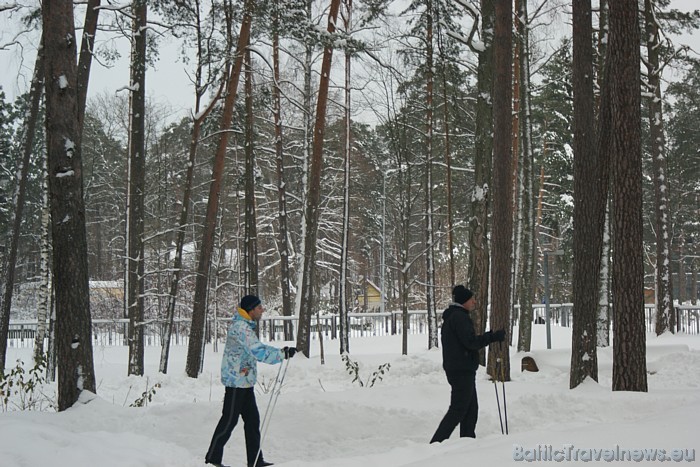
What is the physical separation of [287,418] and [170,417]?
4.86 ft

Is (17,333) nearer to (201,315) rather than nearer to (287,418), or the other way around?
(201,315)

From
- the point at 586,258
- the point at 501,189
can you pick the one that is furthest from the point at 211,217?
the point at 586,258

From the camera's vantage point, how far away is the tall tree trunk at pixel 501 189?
11570mm

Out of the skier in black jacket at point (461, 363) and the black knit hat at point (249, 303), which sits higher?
the black knit hat at point (249, 303)

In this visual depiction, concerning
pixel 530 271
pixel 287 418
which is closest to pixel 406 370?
pixel 530 271

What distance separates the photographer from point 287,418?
8.62 meters

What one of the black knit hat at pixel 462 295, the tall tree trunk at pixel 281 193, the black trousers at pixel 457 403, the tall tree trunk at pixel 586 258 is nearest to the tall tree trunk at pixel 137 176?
the tall tree trunk at pixel 281 193

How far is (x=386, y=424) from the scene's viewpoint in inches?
339

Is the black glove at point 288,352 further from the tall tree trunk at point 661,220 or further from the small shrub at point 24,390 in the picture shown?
the tall tree trunk at point 661,220

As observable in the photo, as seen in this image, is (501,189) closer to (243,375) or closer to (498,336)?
(498,336)

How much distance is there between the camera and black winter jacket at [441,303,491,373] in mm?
6598

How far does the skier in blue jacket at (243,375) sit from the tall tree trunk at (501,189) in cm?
602

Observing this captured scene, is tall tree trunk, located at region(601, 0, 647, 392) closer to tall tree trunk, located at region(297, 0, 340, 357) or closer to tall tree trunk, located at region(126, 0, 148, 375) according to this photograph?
tall tree trunk, located at region(297, 0, 340, 357)

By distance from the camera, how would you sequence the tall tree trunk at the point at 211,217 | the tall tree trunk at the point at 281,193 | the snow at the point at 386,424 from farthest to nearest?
1. the tall tree trunk at the point at 281,193
2. the tall tree trunk at the point at 211,217
3. the snow at the point at 386,424
